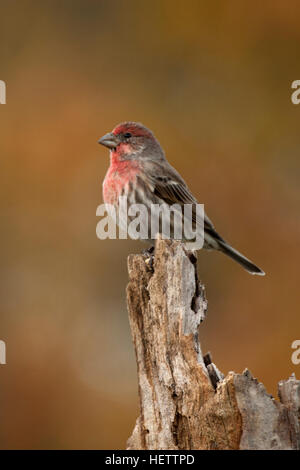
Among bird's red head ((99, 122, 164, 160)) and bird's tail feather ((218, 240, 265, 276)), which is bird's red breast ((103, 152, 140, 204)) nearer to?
bird's red head ((99, 122, 164, 160))

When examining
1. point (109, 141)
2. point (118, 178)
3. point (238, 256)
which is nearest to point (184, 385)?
point (118, 178)

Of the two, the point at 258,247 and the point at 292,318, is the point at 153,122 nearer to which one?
the point at 258,247

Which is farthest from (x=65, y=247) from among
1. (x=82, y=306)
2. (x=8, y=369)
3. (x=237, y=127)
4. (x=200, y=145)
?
(x=237, y=127)

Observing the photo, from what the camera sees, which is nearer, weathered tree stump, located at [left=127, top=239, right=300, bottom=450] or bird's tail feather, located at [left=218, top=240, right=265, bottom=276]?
weathered tree stump, located at [left=127, top=239, right=300, bottom=450]

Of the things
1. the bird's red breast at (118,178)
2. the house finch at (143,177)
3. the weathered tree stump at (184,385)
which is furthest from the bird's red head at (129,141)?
the weathered tree stump at (184,385)

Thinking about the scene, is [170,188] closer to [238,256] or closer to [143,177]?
[143,177]

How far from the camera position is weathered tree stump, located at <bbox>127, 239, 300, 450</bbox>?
498cm

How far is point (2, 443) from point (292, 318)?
450 centimetres

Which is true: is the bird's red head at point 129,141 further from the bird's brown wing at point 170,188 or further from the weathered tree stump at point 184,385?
the weathered tree stump at point 184,385

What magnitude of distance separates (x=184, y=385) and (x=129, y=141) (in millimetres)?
4027

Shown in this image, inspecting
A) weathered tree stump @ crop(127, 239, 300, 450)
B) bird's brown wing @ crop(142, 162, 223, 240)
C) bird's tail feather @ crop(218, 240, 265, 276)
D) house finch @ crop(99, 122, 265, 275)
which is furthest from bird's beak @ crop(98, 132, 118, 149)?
weathered tree stump @ crop(127, 239, 300, 450)

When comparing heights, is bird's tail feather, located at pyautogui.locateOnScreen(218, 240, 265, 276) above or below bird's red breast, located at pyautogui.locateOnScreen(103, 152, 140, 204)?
below

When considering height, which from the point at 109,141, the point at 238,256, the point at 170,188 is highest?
the point at 109,141

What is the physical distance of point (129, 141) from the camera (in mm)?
8789
